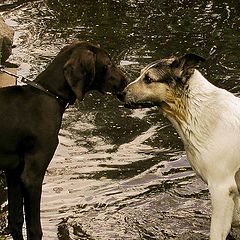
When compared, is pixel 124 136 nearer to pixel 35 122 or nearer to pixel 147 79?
pixel 147 79

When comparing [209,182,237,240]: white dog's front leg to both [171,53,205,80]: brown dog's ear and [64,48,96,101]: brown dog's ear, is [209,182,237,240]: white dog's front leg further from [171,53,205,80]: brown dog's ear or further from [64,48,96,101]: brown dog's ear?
[64,48,96,101]: brown dog's ear

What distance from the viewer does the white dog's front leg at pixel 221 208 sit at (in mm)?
6363

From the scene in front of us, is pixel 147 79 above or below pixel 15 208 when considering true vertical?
above

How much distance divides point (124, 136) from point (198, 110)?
3.01m

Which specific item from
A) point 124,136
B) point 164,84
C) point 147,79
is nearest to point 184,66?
point 164,84

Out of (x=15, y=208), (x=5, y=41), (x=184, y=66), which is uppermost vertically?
(x=184, y=66)

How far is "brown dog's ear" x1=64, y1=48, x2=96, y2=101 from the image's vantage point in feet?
21.4

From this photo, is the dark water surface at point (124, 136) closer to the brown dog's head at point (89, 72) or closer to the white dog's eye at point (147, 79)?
the brown dog's head at point (89, 72)

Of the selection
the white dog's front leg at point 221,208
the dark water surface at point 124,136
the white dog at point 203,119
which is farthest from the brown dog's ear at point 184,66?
the dark water surface at point 124,136

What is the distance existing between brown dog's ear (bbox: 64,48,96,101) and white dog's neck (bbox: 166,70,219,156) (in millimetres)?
840

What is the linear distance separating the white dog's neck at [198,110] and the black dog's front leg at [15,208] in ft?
5.18

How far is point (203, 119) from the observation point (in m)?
6.54

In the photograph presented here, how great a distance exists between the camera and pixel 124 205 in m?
7.64

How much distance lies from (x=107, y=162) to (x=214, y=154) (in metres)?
2.49
